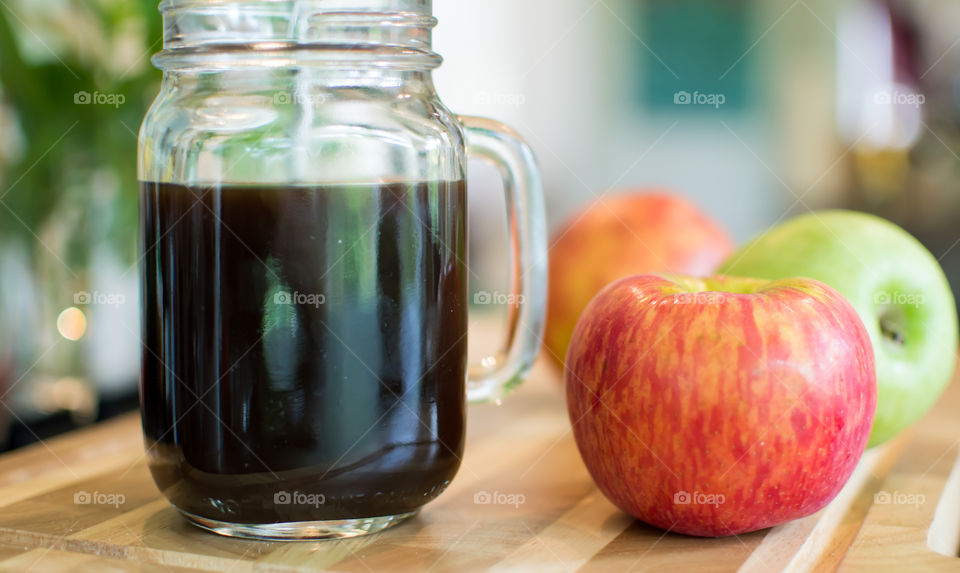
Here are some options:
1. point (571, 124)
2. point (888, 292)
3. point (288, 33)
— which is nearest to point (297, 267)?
point (288, 33)

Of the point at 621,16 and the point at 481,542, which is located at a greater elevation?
the point at 621,16

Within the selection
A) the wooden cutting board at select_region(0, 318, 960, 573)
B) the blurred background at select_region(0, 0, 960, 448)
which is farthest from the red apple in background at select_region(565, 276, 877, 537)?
the blurred background at select_region(0, 0, 960, 448)

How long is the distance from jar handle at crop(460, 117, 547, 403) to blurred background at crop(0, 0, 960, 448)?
2.29 feet

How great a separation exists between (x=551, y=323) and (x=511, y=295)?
0.34 meters

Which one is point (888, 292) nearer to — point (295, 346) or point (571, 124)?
point (295, 346)

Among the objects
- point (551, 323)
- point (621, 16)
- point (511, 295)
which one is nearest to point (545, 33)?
point (621, 16)

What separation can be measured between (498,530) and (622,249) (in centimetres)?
47

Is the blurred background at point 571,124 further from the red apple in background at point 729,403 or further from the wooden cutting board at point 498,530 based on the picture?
the red apple in background at point 729,403

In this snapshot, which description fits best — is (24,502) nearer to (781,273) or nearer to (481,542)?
(481,542)

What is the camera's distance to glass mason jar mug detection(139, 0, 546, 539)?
593 mm

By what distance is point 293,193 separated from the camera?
59 cm

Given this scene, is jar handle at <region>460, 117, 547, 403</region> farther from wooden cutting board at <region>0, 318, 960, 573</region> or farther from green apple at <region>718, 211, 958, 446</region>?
green apple at <region>718, 211, 958, 446</region>

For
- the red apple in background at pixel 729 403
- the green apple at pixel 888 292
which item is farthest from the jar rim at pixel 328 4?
the green apple at pixel 888 292

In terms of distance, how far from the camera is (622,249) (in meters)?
1.05
